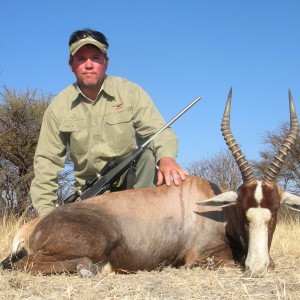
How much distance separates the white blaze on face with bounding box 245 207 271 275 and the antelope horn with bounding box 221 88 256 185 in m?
0.33

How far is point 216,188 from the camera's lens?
16.1ft

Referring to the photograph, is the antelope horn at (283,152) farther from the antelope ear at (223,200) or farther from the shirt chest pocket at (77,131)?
the shirt chest pocket at (77,131)

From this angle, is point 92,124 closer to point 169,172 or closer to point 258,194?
point 169,172

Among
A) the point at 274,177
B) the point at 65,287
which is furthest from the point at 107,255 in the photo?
the point at 274,177

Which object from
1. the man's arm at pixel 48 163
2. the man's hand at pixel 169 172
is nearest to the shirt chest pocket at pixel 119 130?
the man's arm at pixel 48 163

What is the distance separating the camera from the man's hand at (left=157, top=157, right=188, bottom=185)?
475 cm

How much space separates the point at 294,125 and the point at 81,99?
7.57 feet

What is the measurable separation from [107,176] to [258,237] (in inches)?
70.1

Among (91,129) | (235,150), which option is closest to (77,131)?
(91,129)

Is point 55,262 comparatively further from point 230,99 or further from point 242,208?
point 230,99

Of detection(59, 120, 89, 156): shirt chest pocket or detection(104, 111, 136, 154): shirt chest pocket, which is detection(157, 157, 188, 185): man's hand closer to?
detection(104, 111, 136, 154): shirt chest pocket

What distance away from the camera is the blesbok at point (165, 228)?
163 inches

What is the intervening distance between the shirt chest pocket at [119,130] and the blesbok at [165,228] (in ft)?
3.70

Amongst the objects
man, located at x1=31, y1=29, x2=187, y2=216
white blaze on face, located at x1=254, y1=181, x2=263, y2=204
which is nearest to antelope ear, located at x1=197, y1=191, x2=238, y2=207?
white blaze on face, located at x1=254, y1=181, x2=263, y2=204
